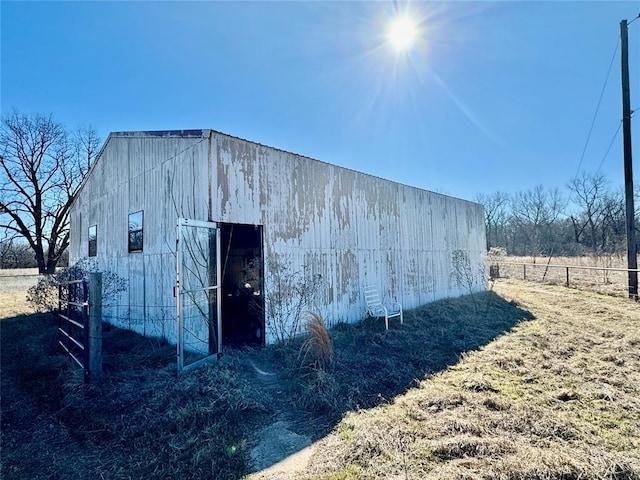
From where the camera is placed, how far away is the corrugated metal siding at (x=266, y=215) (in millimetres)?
4945

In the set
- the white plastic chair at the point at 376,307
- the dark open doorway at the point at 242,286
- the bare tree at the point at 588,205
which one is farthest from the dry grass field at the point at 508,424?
the bare tree at the point at 588,205

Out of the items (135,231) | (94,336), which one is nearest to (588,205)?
(135,231)

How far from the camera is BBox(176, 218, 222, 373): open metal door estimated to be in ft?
13.0

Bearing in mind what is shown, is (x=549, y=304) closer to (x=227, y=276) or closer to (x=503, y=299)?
(x=503, y=299)

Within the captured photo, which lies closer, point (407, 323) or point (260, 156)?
point (260, 156)

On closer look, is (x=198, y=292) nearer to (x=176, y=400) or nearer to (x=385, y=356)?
(x=176, y=400)

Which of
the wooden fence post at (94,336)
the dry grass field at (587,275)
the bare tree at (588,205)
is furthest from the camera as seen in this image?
the bare tree at (588,205)

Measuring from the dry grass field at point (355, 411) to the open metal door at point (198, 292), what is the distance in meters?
0.35

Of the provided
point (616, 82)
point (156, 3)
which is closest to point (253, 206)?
point (156, 3)

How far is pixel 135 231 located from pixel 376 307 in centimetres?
543

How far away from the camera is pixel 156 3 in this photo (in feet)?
17.9

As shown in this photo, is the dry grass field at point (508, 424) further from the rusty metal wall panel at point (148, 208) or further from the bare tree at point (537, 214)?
the bare tree at point (537, 214)

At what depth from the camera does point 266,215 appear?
5.27 metres

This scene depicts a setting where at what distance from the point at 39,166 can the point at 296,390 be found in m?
23.7
